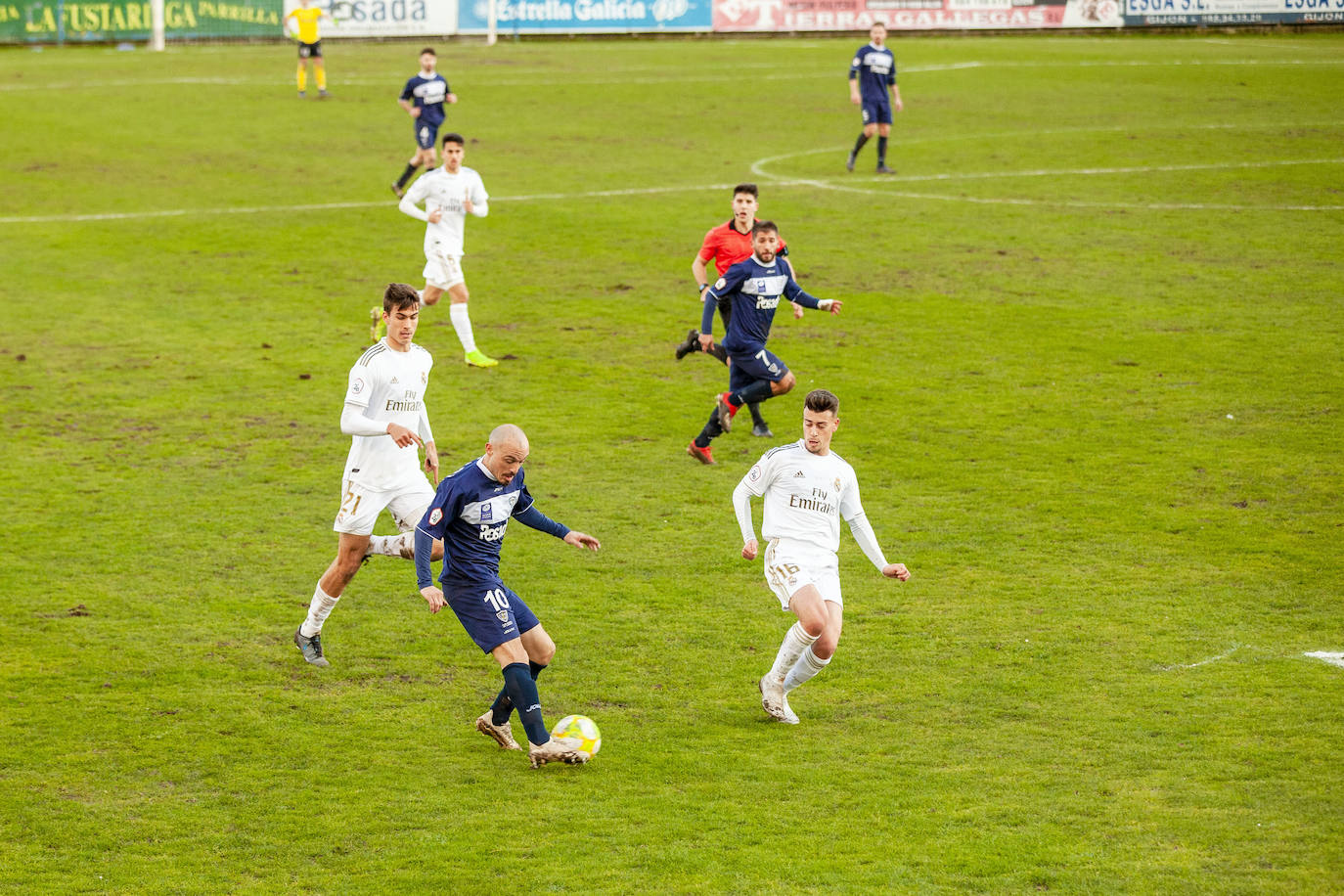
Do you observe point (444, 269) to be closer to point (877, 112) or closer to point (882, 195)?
point (882, 195)

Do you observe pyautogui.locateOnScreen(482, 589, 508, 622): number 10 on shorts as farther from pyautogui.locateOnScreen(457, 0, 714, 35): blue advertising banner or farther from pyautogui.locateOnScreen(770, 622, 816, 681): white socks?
pyautogui.locateOnScreen(457, 0, 714, 35): blue advertising banner

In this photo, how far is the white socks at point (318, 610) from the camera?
10.6 m

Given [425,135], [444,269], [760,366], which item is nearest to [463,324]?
[444,269]

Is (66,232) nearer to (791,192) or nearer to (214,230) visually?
(214,230)

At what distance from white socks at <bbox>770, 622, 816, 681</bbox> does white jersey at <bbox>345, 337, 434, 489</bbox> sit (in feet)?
10.4

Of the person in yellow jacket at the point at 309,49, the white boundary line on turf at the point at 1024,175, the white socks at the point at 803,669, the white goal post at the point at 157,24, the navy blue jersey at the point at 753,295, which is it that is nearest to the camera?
the white socks at the point at 803,669

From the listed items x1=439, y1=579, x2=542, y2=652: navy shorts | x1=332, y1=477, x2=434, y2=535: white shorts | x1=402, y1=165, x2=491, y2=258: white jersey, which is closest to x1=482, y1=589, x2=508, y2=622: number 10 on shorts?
x1=439, y1=579, x2=542, y2=652: navy shorts

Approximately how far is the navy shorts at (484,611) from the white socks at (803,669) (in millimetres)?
1953

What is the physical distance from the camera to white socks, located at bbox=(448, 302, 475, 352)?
61.8 feet

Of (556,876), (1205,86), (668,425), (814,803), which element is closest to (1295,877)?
(814,803)

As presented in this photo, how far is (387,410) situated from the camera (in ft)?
34.5

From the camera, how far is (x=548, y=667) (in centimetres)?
1070

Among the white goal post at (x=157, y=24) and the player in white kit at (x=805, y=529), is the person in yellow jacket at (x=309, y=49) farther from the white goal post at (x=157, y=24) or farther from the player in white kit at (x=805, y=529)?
the player in white kit at (x=805, y=529)

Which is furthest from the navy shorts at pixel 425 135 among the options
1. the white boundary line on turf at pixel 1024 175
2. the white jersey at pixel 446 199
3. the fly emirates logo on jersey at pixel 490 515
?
the fly emirates logo on jersey at pixel 490 515
